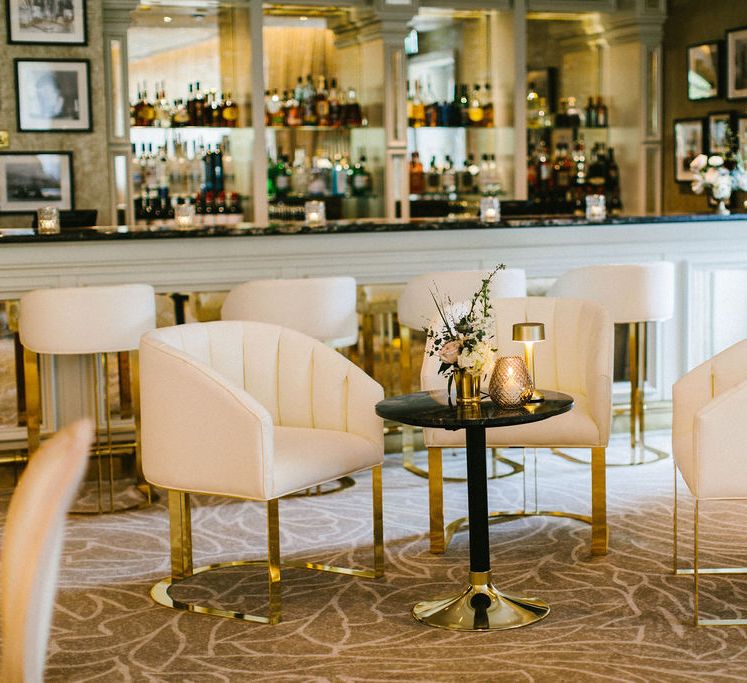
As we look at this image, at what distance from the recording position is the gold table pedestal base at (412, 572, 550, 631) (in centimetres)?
349

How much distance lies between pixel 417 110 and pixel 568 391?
386 cm

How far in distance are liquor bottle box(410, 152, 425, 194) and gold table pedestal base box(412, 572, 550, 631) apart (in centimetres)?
462

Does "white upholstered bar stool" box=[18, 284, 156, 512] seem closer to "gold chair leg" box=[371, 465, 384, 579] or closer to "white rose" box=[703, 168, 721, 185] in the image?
"gold chair leg" box=[371, 465, 384, 579]

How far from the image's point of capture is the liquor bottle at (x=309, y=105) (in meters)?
7.62

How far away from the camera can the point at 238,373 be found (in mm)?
4117

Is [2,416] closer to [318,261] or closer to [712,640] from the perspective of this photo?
[318,261]

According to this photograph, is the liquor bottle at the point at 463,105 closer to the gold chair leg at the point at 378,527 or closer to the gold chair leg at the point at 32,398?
the gold chair leg at the point at 32,398

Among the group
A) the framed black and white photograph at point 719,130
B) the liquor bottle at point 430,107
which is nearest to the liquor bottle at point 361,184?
the liquor bottle at point 430,107

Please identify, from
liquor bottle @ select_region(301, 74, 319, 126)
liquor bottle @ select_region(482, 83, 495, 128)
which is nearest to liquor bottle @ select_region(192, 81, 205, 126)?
liquor bottle @ select_region(301, 74, 319, 126)

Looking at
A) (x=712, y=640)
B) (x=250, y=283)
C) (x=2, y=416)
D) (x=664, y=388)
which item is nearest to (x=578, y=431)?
(x=712, y=640)

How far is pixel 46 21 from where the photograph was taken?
6789 mm

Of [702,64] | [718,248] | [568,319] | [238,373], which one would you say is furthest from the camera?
[702,64]

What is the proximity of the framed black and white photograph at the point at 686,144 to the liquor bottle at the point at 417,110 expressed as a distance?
181 cm

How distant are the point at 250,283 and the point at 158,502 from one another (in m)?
1.00
